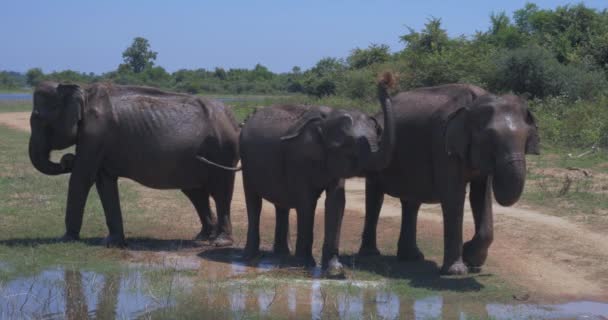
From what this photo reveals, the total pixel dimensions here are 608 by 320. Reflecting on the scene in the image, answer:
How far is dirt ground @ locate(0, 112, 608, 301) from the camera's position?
949 centimetres

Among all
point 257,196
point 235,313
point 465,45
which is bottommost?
point 235,313

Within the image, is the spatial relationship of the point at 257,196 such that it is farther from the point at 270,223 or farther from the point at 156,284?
the point at 270,223

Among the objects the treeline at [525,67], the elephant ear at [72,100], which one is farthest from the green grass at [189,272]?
the treeline at [525,67]

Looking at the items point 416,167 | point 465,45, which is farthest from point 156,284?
point 465,45

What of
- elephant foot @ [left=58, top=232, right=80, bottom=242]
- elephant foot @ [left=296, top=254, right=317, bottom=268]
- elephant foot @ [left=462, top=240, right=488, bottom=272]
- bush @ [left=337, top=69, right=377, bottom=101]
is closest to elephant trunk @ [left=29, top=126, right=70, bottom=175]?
elephant foot @ [left=58, top=232, right=80, bottom=242]

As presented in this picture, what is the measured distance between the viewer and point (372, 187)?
10.6m

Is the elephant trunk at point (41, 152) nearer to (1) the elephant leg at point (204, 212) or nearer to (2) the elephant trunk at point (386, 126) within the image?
(1) the elephant leg at point (204, 212)

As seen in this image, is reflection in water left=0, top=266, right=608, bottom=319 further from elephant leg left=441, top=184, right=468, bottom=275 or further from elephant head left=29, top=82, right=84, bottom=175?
elephant head left=29, top=82, right=84, bottom=175

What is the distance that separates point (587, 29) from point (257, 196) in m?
24.4

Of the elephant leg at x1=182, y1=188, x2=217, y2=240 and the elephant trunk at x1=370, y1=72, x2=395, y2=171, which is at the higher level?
the elephant trunk at x1=370, y1=72, x2=395, y2=171

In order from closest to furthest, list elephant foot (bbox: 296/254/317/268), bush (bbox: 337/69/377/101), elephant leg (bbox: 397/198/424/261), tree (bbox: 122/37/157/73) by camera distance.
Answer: elephant foot (bbox: 296/254/317/268) → elephant leg (bbox: 397/198/424/261) → bush (bbox: 337/69/377/101) → tree (bbox: 122/37/157/73)

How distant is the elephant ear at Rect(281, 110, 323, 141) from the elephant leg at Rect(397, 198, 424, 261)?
4.92 feet

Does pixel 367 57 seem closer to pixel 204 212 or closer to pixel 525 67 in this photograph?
pixel 525 67

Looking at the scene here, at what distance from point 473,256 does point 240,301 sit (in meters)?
2.58
